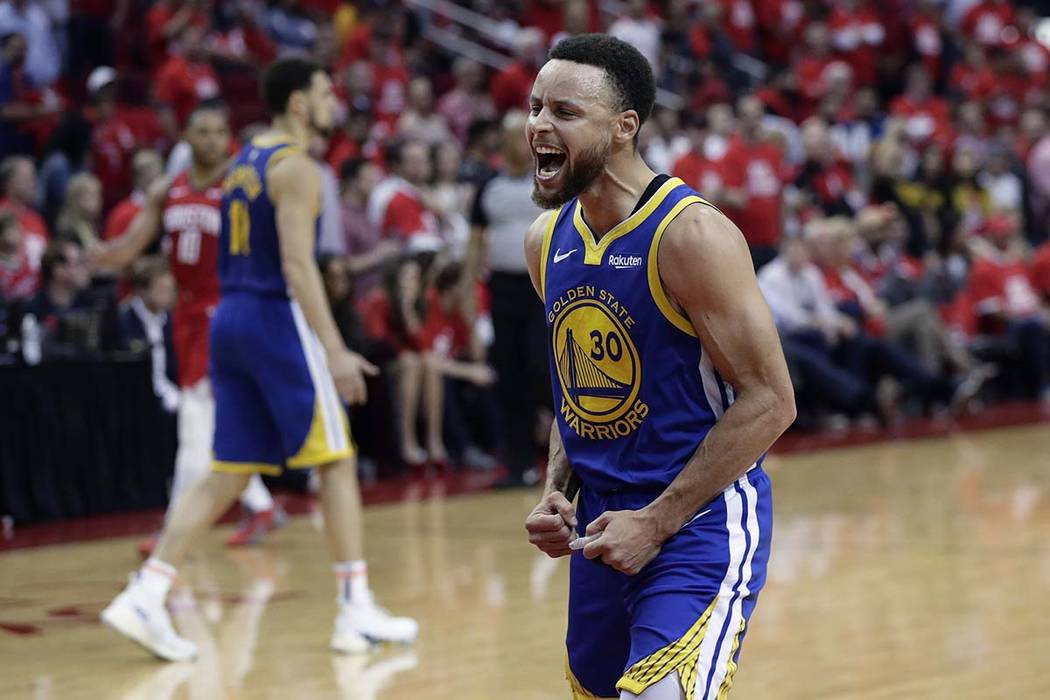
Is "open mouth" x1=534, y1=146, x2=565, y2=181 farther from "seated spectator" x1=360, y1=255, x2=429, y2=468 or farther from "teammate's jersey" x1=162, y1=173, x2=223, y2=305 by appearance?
"seated spectator" x1=360, y1=255, x2=429, y2=468

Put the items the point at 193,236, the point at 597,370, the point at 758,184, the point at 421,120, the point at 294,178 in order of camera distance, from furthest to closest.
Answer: the point at 421,120
the point at 758,184
the point at 193,236
the point at 294,178
the point at 597,370

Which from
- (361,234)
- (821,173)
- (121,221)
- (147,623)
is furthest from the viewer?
(821,173)

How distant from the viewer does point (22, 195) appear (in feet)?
34.7

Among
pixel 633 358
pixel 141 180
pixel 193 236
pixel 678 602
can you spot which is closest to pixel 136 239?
pixel 193 236

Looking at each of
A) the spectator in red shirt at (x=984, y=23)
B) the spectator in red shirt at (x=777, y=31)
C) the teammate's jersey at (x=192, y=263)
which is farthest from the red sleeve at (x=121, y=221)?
the spectator in red shirt at (x=984, y=23)

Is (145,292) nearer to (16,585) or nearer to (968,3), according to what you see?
(16,585)

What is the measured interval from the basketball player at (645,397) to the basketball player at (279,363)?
2399 millimetres

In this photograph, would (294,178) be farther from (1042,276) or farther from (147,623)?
(1042,276)

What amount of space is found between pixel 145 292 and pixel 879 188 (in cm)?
897

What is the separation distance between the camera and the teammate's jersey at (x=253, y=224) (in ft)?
18.9

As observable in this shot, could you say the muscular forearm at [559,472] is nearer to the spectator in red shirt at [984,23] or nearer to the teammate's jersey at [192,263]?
the teammate's jersey at [192,263]

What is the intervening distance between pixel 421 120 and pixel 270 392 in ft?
28.3

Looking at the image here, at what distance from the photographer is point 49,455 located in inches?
349

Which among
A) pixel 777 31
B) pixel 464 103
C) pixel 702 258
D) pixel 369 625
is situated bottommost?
pixel 369 625
